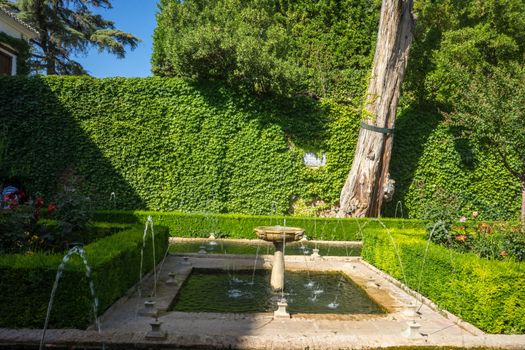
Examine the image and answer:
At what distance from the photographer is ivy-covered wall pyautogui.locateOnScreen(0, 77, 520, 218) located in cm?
1177

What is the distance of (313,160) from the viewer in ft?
40.6

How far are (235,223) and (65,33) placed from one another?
586 inches

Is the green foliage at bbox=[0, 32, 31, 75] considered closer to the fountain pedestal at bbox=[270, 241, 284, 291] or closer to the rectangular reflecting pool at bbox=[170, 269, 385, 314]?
the rectangular reflecting pool at bbox=[170, 269, 385, 314]

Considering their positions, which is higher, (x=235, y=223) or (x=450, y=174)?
(x=450, y=174)

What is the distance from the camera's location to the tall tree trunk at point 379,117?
11430 mm

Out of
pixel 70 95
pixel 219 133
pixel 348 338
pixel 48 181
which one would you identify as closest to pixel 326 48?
pixel 219 133

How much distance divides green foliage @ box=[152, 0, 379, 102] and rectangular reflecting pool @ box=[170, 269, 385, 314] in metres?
6.28

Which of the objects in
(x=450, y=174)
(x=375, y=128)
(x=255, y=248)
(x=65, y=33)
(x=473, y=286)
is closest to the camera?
(x=473, y=286)

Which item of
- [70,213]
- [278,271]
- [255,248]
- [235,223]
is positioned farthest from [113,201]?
[278,271]

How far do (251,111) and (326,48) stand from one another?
740 centimetres

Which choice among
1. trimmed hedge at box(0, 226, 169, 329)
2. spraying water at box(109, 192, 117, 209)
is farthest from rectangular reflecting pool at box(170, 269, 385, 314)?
spraying water at box(109, 192, 117, 209)

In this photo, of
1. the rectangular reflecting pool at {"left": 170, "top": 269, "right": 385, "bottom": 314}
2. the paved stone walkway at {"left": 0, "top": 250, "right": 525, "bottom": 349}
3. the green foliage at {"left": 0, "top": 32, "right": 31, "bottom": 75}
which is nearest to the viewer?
the paved stone walkway at {"left": 0, "top": 250, "right": 525, "bottom": 349}

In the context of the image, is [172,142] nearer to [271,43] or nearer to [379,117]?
[271,43]

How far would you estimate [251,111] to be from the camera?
12148 millimetres
